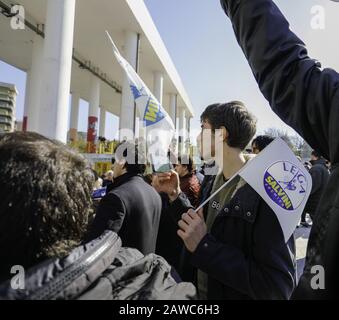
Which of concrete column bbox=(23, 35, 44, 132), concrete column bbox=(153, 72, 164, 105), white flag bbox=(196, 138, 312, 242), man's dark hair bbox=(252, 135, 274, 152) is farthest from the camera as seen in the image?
concrete column bbox=(153, 72, 164, 105)

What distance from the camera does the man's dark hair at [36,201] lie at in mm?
945

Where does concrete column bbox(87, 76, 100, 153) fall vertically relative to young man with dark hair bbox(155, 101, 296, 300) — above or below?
above

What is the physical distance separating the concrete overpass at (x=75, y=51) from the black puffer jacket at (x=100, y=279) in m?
7.56

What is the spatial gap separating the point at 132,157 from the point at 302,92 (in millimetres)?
2179

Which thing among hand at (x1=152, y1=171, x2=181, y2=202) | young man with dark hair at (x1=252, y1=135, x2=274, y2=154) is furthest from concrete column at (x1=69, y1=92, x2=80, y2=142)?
hand at (x1=152, y1=171, x2=181, y2=202)

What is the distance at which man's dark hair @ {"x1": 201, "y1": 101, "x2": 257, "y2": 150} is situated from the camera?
2.12 m

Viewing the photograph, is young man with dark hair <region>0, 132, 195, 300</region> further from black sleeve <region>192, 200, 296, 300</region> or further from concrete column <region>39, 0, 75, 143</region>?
concrete column <region>39, 0, 75, 143</region>

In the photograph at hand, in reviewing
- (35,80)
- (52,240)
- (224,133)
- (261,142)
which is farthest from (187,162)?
(35,80)

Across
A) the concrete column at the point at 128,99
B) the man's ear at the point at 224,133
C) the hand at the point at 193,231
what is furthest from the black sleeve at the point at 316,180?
the concrete column at the point at 128,99

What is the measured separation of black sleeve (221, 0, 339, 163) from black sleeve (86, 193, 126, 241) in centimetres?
162

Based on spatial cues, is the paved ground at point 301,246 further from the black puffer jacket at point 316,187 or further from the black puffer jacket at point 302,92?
the black puffer jacket at point 302,92

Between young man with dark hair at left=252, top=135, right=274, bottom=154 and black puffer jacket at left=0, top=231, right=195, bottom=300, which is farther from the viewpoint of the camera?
young man with dark hair at left=252, top=135, right=274, bottom=154

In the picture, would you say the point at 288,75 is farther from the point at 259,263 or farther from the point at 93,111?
the point at 93,111

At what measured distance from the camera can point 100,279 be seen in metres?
0.97
